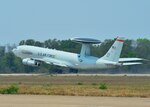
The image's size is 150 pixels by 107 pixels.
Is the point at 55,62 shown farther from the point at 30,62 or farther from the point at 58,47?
the point at 58,47

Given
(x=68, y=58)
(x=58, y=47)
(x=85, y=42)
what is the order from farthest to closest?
(x=58, y=47) → (x=85, y=42) → (x=68, y=58)

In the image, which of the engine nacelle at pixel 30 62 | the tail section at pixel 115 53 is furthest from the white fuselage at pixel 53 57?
the tail section at pixel 115 53

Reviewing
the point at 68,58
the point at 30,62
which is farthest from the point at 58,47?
the point at 30,62

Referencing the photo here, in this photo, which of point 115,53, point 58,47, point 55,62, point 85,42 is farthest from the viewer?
point 58,47

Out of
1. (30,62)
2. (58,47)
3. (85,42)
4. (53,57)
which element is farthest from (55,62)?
(58,47)

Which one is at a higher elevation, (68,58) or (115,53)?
(115,53)

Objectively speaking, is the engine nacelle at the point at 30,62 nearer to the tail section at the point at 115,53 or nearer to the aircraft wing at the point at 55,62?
the aircraft wing at the point at 55,62

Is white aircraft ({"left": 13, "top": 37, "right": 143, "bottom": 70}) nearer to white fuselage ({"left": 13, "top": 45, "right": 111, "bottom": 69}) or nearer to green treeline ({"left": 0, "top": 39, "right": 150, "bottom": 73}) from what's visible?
white fuselage ({"left": 13, "top": 45, "right": 111, "bottom": 69})

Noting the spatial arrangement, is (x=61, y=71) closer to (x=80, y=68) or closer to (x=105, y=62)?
(x=80, y=68)

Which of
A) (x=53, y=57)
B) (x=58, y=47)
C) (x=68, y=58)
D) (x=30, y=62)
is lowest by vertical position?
(x=30, y=62)

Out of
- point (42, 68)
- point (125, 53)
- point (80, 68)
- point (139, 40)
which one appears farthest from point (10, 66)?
point (139, 40)

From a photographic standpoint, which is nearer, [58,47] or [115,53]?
[115,53]

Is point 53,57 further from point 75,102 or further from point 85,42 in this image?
point 75,102

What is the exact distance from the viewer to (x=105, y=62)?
315 ft
